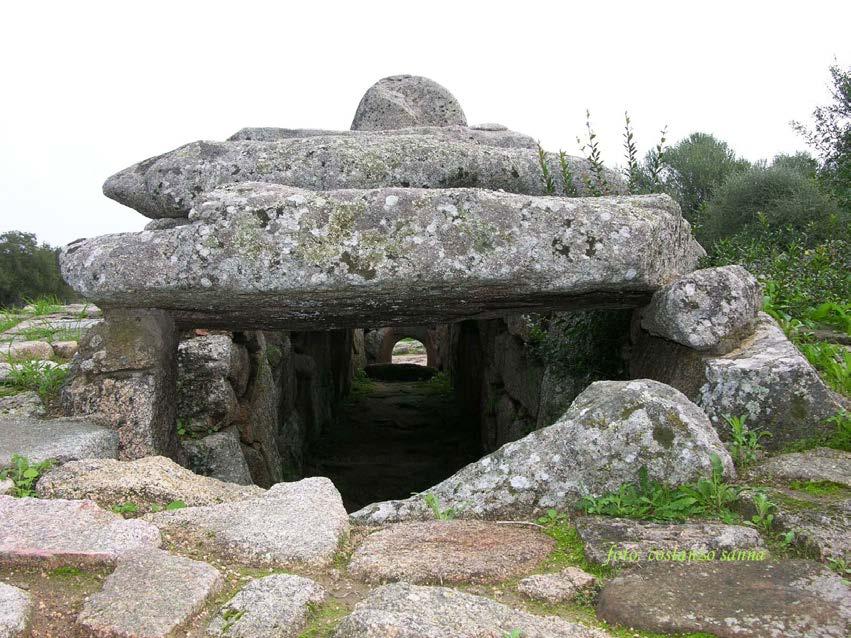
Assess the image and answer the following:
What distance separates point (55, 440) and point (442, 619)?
235 cm

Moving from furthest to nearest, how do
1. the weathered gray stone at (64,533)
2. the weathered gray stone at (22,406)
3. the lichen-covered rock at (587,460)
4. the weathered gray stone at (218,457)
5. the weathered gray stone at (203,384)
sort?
the weathered gray stone at (203,384)
the weathered gray stone at (218,457)
the weathered gray stone at (22,406)
the lichen-covered rock at (587,460)
the weathered gray stone at (64,533)

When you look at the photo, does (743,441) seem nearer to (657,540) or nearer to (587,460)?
(587,460)

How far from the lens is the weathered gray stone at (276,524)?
2211mm

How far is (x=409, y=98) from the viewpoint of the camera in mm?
6359

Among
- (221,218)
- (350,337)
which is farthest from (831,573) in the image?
(350,337)

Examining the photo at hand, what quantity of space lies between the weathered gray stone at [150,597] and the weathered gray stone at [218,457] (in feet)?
8.10

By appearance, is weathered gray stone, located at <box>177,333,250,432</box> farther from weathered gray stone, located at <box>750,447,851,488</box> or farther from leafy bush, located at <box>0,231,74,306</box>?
leafy bush, located at <box>0,231,74,306</box>

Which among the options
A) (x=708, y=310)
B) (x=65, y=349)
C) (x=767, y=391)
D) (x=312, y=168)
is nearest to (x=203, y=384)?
(x=65, y=349)

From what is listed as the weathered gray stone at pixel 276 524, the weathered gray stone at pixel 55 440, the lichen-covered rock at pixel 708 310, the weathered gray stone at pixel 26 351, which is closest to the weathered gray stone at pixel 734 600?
the weathered gray stone at pixel 276 524

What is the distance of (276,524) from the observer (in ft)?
7.82

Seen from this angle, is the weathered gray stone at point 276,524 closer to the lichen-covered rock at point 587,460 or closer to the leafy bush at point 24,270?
the lichen-covered rock at point 587,460

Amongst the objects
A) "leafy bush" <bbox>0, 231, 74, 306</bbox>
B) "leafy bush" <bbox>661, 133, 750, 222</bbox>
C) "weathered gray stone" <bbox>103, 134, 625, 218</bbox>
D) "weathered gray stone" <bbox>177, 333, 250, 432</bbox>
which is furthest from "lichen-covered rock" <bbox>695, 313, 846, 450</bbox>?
"leafy bush" <bbox>0, 231, 74, 306</bbox>

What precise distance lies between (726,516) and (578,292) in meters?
1.43

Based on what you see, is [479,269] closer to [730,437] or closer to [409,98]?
[730,437]
